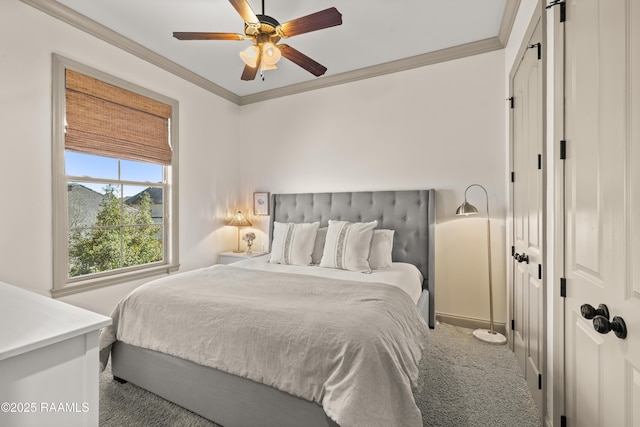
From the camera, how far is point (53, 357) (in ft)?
2.64

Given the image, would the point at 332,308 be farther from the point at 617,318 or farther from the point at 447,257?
the point at 447,257

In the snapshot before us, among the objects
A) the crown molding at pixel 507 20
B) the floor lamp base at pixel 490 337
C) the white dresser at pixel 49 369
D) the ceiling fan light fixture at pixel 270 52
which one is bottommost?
the floor lamp base at pixel 490 337

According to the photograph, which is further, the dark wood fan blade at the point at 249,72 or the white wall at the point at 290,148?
the dark wood fan blade at the point at 249,72

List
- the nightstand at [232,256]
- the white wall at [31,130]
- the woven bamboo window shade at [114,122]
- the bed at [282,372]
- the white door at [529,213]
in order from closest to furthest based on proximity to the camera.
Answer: the bed at [282,372] → the white door at [529,213] → the white wall at [31,130] → the woven bamboo window shade at [114,122] → the nightstand at [232,256]

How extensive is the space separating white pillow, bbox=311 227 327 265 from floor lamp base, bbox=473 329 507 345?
66.2 inches

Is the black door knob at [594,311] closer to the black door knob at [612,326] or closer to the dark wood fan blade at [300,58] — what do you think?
the black door knob at [612,326]

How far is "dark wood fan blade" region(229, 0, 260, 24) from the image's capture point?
179 centimetres

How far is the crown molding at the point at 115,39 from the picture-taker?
2.37m

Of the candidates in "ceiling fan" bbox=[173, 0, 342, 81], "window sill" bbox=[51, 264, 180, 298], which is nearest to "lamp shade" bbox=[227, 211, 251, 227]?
"window sill" bbox=[51, 264, 180, 298]

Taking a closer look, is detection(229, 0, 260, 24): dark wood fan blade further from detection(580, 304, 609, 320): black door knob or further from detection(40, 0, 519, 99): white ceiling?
detection(580, 304, 609, 320): black door knob

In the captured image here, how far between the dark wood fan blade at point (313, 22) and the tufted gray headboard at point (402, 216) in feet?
6.12

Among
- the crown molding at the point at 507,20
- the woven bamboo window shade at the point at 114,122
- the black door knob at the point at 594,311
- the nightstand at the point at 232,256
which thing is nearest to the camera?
the black door knob at the point at 594,311

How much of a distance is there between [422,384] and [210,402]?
1395 mm

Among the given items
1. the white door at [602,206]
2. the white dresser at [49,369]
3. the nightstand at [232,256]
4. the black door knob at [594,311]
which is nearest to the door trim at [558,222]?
the white door at [602,206]
